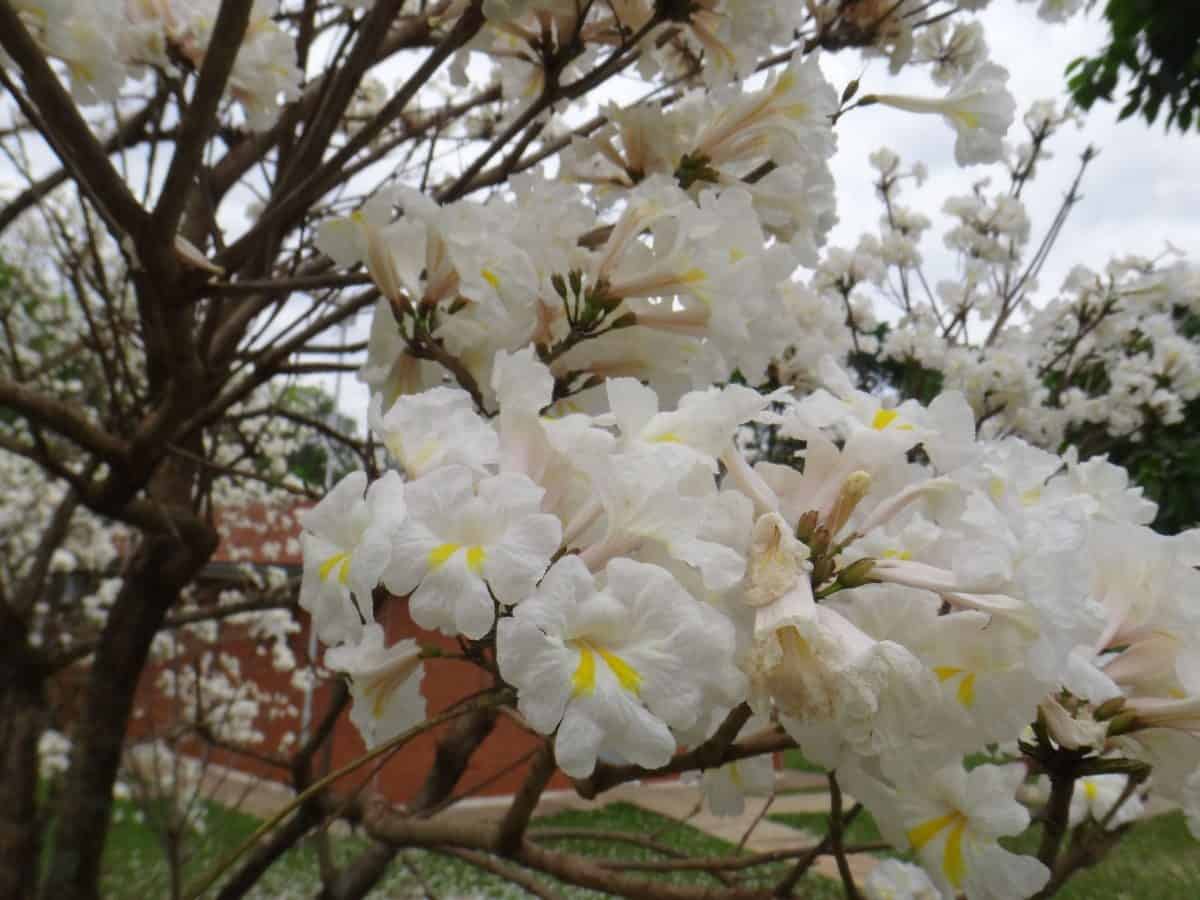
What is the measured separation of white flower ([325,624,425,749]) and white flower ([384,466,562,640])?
0.14 metres

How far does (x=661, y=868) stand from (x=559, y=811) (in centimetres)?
927

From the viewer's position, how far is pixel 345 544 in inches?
28.7

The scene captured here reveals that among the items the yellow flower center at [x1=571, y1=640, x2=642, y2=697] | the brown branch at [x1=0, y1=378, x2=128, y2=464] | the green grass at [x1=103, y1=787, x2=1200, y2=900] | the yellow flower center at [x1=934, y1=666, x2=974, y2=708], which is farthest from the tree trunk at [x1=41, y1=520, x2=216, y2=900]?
the green grass at [x1=103, y1=787, x2=1200, y2=900]

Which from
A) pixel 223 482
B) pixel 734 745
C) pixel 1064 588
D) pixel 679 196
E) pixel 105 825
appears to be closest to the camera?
pixel 1064 588

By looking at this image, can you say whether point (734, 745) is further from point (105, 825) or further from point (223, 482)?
point (223, 482)

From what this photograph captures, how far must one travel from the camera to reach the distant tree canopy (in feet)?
15.4

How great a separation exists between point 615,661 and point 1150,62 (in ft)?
19.2

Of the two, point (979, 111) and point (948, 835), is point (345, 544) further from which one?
point (979, 111)

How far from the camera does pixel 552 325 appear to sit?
1137 mm

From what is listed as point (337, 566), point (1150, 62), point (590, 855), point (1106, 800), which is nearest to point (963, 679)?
point (337, 566)

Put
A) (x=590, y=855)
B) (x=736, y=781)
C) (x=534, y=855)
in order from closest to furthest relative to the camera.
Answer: (x=736, y=781)
(x=534, y=855)
(x=590, y=855)

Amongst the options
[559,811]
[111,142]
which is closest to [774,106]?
[111,142]

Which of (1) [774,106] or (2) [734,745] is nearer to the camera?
(2) [734,745]

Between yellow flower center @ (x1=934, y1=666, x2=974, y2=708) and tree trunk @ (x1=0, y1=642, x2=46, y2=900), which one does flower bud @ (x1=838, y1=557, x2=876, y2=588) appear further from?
tree trunk @ (x1=0, y1=642, x2=46, y2=900)
